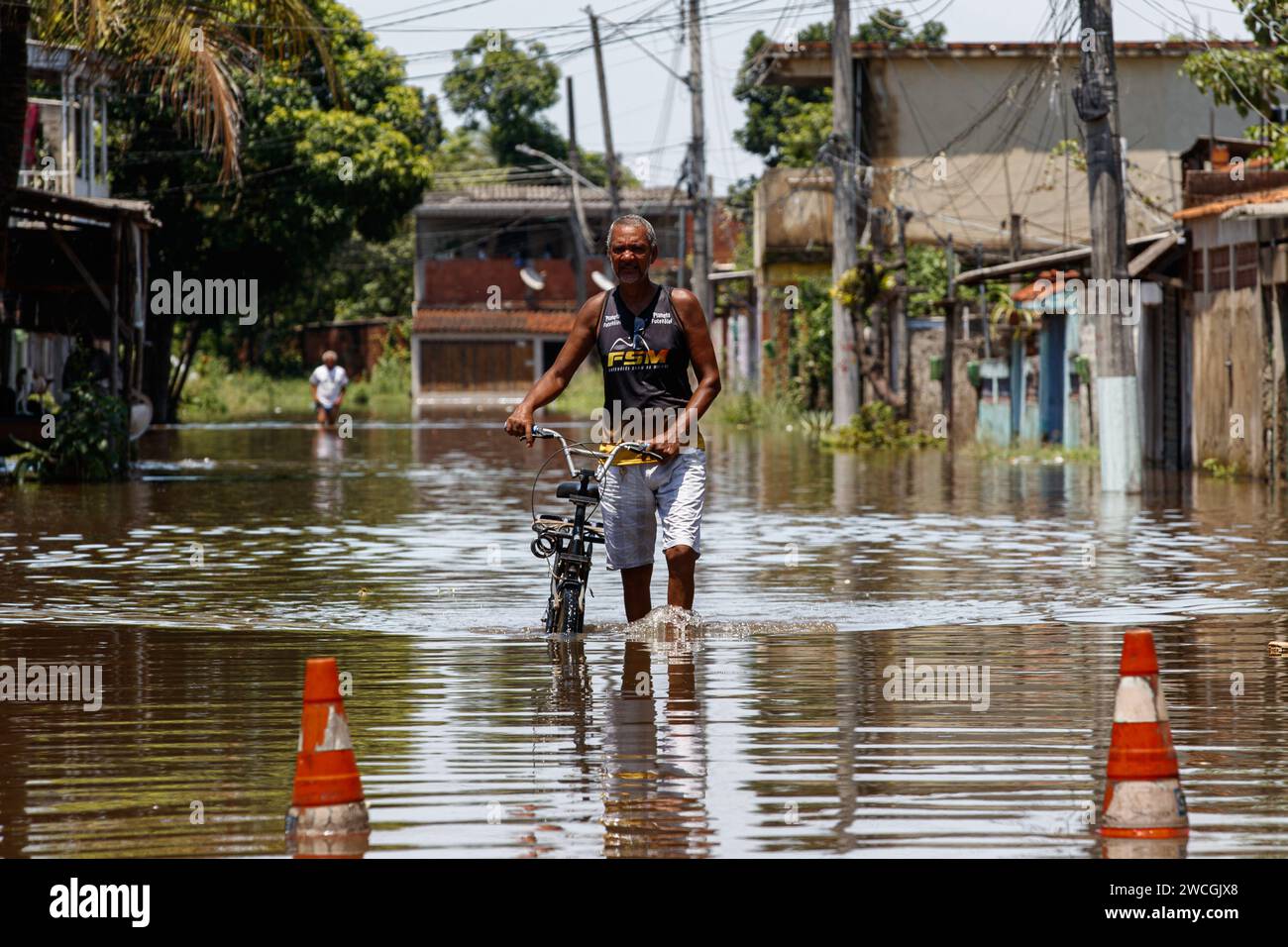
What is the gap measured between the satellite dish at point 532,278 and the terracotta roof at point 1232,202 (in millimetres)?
48290

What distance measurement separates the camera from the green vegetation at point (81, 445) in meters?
25.2

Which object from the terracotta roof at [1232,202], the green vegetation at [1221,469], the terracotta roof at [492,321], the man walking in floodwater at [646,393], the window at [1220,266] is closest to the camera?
the man walking in floodwater at [646,393]

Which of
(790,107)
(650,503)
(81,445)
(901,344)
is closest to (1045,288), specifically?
(901,344)

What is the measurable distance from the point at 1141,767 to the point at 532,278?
2707 inches

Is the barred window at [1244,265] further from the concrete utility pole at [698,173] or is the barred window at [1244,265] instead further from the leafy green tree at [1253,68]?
the concrete utility pole at [698,173]

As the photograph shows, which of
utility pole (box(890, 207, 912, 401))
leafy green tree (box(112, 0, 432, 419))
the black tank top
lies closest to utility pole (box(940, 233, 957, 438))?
utility pole (box(890, 207, 912, 401))

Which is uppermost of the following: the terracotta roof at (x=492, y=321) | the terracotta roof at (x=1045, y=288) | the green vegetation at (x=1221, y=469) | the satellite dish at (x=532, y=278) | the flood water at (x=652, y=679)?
the satellite dish at (x=532, y=278)

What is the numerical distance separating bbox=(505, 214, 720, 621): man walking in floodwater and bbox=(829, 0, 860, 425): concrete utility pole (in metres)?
26.0

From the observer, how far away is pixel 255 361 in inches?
3004

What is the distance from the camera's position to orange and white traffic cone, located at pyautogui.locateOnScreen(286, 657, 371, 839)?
6312mm

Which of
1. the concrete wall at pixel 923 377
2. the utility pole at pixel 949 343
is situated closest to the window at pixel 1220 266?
the utility pole at pixel 949 343
